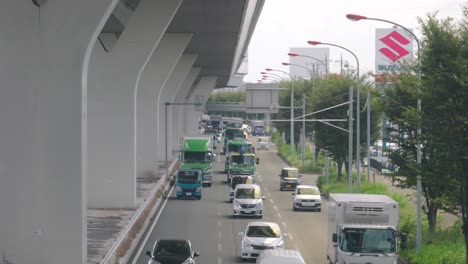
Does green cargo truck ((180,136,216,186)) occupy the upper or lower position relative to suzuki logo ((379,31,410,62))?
lower

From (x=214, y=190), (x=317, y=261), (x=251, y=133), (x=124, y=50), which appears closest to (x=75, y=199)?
(x=317, y=261)

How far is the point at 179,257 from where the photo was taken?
26125mm

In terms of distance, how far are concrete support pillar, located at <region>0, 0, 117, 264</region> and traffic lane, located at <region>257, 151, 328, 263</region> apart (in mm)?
9011

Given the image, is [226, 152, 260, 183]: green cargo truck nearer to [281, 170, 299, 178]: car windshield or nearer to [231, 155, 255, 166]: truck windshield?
[231, 155, 255, 166]: truck windshield

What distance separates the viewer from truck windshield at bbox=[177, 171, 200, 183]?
51.9 metres

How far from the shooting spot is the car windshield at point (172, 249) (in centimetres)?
2639

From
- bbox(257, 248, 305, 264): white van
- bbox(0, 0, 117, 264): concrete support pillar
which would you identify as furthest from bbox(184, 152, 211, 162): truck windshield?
bbox(257, 248, 305, 264): white van

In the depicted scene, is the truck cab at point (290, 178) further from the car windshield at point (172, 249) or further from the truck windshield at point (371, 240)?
the truck windshield at point (371, 240)

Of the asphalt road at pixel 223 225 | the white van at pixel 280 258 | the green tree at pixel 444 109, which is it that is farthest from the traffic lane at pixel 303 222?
the white van at pixel 280 258

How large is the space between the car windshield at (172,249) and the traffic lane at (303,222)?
17.1ft

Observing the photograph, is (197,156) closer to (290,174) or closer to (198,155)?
(198,155)

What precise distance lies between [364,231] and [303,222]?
16700 millimetres

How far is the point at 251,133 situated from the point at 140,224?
12445 cm

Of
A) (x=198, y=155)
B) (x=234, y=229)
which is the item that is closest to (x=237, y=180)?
(x=198, y=155)
